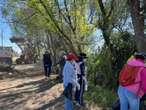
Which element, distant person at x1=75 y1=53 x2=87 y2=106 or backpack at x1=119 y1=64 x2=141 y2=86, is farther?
distant person at x1=75 y1=53 x2=87 y2=106

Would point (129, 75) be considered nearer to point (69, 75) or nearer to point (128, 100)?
point (128, 100)

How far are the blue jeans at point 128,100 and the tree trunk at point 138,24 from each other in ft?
18.5

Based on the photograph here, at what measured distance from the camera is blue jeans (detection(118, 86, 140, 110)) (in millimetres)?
11328

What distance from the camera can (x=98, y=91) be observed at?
20.9m

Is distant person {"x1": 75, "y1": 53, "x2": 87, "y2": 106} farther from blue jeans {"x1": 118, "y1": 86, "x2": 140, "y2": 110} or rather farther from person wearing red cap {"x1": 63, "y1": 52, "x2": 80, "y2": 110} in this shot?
blue jeans {"x1": 118, "y1": 86, "x2": 140, "y2": 110}

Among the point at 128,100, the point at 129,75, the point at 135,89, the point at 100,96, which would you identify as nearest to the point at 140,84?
the point at 135,89

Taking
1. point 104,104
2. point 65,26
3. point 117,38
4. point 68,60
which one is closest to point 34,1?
point 65,26

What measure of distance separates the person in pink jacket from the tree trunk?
5585mm

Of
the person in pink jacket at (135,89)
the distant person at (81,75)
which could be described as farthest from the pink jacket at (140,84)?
the distant person at (81,75)

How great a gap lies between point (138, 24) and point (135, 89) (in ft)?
20.8

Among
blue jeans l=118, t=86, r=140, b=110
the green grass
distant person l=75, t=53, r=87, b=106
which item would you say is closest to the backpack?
blue jeans l=118, t=86, r=140, b=110

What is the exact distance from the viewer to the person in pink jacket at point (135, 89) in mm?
11211

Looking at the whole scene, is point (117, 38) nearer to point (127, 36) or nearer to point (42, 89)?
point (127, 36)

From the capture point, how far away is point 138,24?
17.2 meters
